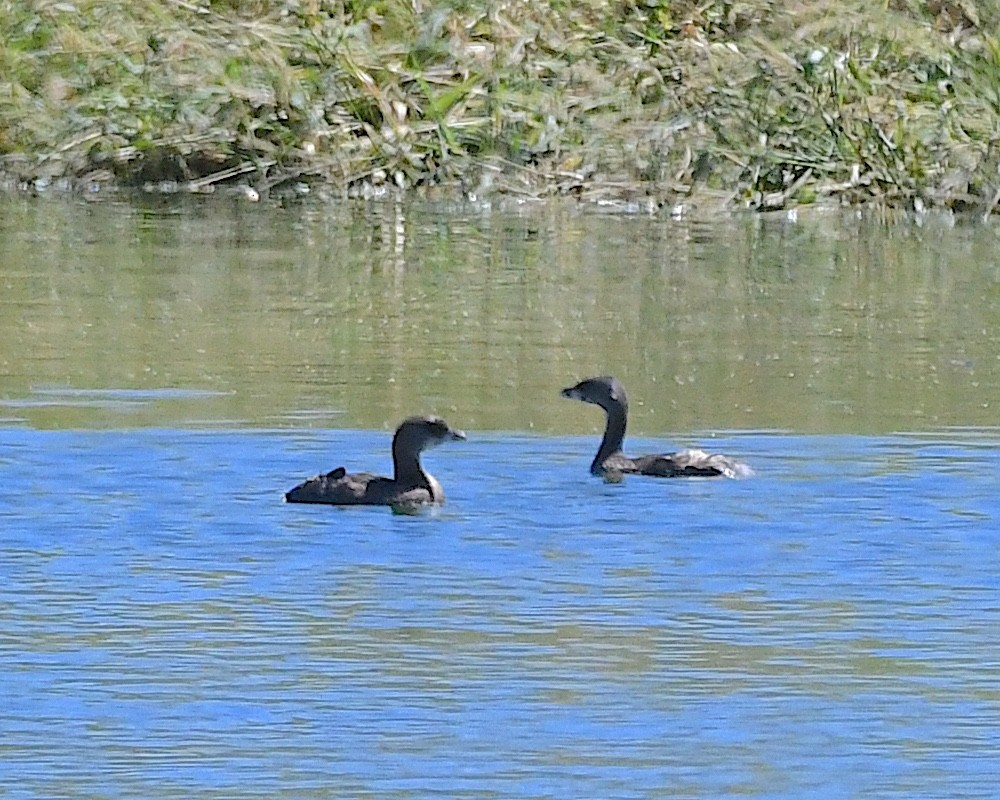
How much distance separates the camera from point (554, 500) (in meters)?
8.60

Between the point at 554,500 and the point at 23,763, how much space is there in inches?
124

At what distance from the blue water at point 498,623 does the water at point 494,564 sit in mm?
13

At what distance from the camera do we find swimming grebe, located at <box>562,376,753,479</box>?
8750 millimetres

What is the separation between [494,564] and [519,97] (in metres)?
11.2

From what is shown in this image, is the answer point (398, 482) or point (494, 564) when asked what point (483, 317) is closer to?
point (398, 482)

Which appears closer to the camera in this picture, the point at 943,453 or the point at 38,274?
the point at 943,453

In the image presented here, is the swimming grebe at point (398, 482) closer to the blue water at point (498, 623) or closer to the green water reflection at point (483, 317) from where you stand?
the blue water at point (498, 623)

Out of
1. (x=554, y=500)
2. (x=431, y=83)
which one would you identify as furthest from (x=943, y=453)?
(x=431, y=83)

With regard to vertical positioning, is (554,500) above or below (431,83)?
below

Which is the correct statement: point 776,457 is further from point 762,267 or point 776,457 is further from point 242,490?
point 762,267

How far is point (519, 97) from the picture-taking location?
18.6 metres

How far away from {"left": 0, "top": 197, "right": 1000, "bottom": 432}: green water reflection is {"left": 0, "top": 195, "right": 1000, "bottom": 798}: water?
4 cm

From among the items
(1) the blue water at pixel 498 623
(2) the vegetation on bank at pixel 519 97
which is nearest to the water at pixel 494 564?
(1) the blue water at pixel 498 623

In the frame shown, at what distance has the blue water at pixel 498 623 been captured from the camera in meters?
5.74
